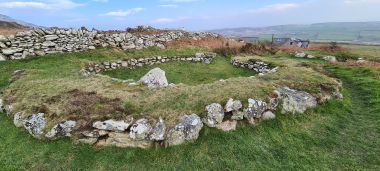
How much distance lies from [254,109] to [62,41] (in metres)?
18.1

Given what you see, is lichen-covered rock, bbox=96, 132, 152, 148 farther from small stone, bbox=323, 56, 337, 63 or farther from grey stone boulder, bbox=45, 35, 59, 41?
small stone, bbox=323, 56, 337, 63

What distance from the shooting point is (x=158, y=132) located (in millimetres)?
10992

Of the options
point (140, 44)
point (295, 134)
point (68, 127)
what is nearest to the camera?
point (68, 127)

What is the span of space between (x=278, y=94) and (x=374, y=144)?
13.2 feet

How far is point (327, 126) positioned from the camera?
1314 centimetres

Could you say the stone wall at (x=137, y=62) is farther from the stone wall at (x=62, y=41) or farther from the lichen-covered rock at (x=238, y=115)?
the lichen-covered rock at (x=238, y=115)

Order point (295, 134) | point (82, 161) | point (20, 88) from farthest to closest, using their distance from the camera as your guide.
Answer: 1. point (20, 88)
2. point (295, 134)
3. point (82, 161)

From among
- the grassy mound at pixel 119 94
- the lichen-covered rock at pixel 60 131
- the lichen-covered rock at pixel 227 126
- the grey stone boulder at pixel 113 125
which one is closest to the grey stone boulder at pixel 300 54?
the grassy mound at pixel 119 94

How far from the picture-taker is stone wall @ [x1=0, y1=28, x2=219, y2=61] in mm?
22906

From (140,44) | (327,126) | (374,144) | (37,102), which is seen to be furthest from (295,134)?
(140,44)

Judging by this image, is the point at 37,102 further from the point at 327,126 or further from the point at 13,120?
the point at 327,126

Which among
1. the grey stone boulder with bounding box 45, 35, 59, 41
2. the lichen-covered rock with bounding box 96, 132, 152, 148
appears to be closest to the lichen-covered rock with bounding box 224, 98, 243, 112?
the lichen-covered rock with bounding box 96, 132, 152, 148

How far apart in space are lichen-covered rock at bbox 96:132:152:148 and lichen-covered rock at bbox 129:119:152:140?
0.49ft

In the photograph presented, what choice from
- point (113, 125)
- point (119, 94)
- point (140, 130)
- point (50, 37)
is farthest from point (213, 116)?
point (50, 37)
